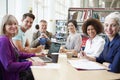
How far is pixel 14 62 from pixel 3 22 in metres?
0.43

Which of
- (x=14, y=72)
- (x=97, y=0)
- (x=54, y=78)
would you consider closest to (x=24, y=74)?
(x=14, y=72)

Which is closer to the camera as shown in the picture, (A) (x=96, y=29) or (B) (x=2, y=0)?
(A) (x=96, y=29)

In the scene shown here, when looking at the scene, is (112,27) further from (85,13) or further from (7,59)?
(85,13)

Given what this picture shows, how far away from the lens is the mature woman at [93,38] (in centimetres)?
300

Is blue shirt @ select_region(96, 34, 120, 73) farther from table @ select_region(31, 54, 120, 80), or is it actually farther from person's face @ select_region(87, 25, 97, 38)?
person's face @ select_region(87, 25, 97, 38)

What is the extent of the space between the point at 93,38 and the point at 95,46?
209mm

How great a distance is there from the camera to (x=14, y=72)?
2.09m

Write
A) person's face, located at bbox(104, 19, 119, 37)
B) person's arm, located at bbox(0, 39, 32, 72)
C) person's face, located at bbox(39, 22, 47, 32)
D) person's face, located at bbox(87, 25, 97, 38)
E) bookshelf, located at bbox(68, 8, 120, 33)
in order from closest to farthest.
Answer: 1. person's arm, located at bbox(0, 39, 32, 72)
2. person's face, located at bbox(104, 19, 119, 37)
3. person's face, located at bbox(87, 25, 97, 38)
4. person's face, located at bbox(39, 22, 47, 32)
5. bookshelf, located at bbox(68, 8, 120, 33)

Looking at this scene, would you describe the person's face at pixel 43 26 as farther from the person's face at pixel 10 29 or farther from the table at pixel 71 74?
the table at pixel 71 74

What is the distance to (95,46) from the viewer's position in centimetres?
304

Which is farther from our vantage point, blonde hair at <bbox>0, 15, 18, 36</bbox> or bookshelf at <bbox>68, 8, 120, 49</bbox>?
bookshelf at <bbox>68, 8, 120, 49</bbox>

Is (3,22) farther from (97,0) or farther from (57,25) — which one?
(97,0)

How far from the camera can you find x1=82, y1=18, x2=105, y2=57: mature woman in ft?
9.83

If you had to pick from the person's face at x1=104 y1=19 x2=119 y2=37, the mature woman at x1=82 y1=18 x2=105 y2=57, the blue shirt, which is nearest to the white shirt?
the mature woman at x1=82 y1=18 x2=105 y2=57
